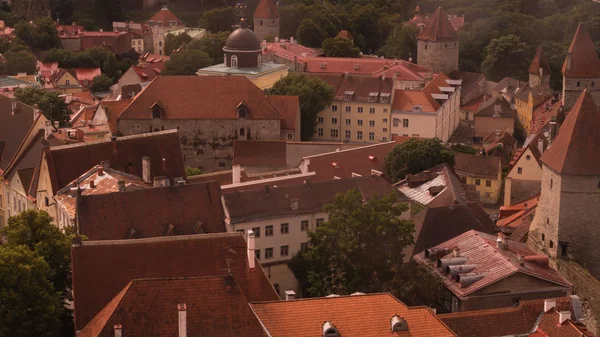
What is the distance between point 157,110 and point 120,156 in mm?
17206

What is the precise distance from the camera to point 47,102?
7375 cm

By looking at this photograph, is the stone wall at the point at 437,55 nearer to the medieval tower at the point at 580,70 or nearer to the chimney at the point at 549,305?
the medieval tower at the point at 580,70

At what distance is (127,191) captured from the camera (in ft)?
131

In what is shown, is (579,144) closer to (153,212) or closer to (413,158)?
(153,212)

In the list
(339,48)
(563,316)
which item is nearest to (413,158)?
(563,316)

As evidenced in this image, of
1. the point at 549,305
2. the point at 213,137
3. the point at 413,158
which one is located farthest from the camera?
the point at 213,137

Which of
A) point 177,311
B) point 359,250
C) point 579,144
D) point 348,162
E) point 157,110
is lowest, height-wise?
point 348,162

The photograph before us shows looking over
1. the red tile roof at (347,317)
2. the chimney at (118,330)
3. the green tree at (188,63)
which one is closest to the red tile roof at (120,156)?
the red tile roof at (347,317)

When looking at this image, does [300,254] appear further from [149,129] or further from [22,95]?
[22,95]

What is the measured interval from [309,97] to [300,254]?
30782mm

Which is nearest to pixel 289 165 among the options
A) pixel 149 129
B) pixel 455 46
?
pixel 149 129

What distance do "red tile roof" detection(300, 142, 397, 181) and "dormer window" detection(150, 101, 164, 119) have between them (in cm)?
1192

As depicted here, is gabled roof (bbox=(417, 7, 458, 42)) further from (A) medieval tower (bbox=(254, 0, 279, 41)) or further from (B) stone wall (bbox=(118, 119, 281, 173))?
(B) stone wall (bbox=(118, 119, 281, 173))

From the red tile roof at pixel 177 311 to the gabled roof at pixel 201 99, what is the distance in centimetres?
3754
